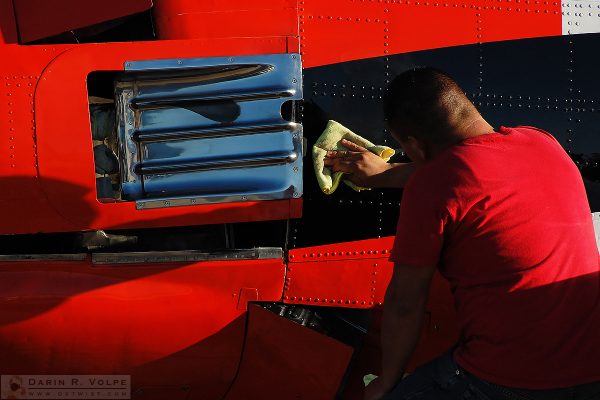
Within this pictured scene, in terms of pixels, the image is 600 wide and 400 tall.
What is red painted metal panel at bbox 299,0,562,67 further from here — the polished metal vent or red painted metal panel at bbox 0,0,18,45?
red painted metal panel at bbox 0,0,18,45

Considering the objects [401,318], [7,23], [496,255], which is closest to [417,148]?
[496,255]

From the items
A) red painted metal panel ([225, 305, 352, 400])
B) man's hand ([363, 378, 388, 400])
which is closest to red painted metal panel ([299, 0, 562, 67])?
red painted metal panel ([225, 305, 352, 400])

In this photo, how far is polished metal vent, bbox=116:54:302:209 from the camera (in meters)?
2.60

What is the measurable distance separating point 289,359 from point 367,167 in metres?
0.81

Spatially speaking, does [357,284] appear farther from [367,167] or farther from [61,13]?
[61,13]

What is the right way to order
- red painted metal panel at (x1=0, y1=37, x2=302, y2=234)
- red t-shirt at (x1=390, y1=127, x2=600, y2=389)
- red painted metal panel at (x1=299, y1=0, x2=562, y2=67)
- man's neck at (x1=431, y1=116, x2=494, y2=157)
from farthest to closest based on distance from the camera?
1. red painted metal panel at (x1=299, y1=0, x2=562, y2=67)
2. red painted metal panel at (x1=0, y1=37, x2=302, y2=234)
3. man's neck at (x1=431, y1=116, x2=494, y2=157)
4. red t-shirt at (x1=390, y1=127, x2=600, y2=389)

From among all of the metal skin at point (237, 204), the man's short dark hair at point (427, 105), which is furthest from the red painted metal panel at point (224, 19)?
the man's short dark hair at point (427, 105)

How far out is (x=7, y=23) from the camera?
2.62 meters

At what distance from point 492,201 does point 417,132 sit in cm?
32

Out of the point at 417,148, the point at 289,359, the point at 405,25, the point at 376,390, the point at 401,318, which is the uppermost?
the point at 405,25

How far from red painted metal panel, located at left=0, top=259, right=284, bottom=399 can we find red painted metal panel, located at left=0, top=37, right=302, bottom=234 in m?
0.21

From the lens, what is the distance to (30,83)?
2.59m

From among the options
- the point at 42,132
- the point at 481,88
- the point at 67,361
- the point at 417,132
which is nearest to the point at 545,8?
the point at 481,88

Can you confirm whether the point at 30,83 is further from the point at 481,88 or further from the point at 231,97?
the point at 481,88
